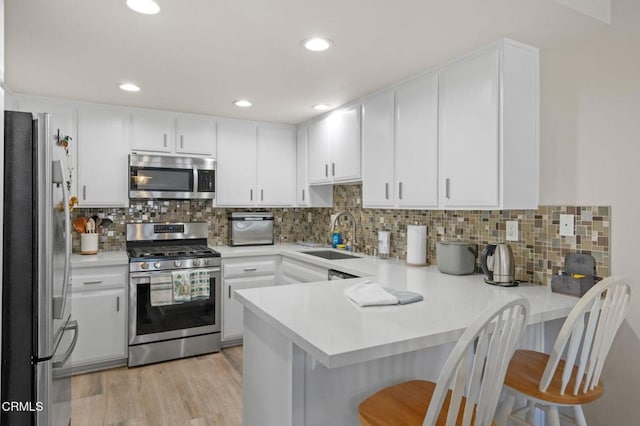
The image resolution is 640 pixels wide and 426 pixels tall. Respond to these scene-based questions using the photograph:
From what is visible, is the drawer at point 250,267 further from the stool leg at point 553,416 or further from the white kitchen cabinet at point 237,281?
the stool leg at point 553,416

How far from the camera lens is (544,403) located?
143 centimetres

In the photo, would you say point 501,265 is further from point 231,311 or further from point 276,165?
point 276,165

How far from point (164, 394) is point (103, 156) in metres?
2.03

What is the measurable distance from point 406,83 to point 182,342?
278cm

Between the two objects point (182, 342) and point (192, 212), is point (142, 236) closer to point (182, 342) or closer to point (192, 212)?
point (192, 212)

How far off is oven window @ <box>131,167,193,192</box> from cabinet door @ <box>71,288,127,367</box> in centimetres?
93

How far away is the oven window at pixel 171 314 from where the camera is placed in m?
3.21

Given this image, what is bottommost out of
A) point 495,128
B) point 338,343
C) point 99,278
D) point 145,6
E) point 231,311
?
point 231,311

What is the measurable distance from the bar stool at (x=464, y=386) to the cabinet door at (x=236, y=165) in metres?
2.84

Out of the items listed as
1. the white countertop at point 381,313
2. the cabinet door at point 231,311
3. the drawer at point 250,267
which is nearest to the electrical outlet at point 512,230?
the white countertop at point 381,313

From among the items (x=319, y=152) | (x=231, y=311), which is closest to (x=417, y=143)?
(x=319, y=152)

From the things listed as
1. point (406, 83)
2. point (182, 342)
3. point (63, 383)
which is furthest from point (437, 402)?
point (182, 342)

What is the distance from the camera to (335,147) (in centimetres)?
350

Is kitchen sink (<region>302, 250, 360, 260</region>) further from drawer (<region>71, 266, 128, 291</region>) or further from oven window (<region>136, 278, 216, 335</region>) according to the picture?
drawer (<region>71, 266, 128, 291</region>)
